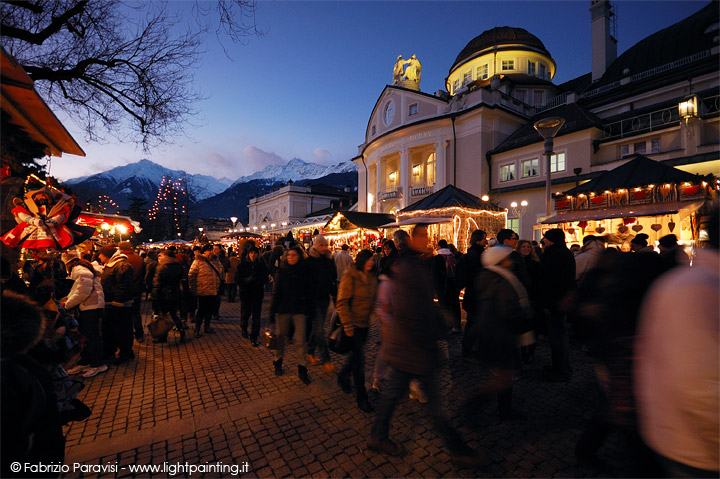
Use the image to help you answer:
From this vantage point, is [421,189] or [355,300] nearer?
[355,300]

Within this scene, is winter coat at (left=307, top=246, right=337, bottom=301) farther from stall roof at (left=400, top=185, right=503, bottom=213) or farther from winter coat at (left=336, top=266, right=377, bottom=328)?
stall roof at (left=400, top=185, right=503, bottom=213)

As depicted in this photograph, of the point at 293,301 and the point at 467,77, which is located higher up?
the point at 467,77

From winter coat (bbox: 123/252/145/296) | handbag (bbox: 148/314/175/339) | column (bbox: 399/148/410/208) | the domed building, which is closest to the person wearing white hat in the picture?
handbag (bbox: 148/314/175/339)

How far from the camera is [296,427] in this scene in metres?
3.45

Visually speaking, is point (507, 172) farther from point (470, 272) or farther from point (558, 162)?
point (470, 272)

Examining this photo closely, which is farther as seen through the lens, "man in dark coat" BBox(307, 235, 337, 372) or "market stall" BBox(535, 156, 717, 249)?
"market stall" BBox(535, 156, 717, 249)

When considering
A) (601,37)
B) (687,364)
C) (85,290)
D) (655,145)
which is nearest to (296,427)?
(687,364)

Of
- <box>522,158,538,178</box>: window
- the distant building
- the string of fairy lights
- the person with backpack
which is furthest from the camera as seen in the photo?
the distant building

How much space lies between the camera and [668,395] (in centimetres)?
144

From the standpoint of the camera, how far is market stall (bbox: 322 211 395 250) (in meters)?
15.1

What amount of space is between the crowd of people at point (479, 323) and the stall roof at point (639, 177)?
22.0ft

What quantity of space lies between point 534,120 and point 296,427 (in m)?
29.7

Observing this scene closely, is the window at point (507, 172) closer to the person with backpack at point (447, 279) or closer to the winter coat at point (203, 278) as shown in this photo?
the person with backpack at point (447, 279)

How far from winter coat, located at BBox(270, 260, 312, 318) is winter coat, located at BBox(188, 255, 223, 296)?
2.96m
